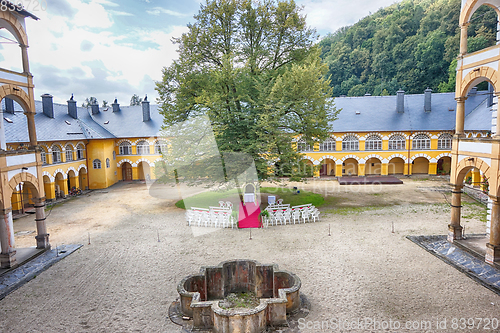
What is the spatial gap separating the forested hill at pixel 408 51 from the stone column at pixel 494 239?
1387 inches

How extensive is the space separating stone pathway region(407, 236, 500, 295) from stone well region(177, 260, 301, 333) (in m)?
5.73

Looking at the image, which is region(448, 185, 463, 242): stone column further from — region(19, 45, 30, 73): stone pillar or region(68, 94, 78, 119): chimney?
region(68, 94, 78, 119): chimney

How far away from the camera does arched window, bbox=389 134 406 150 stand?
98.3ft

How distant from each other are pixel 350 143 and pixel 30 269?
26961mm

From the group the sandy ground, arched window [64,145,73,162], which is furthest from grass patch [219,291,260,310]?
arched window [64,145,73,162]

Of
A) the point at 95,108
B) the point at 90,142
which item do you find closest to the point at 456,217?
the point at 90,142

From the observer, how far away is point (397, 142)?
30062mm

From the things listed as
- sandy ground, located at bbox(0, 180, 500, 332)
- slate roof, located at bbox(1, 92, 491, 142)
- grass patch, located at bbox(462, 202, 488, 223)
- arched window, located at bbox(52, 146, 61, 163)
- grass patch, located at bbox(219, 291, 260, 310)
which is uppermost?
slate roof, located at bbox(1, 92, 491, 142)

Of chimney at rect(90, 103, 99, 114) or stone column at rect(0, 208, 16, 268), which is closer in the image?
stone column at rect(0, 208, 16, 268)

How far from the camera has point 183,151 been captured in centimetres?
1741

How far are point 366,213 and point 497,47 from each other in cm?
983

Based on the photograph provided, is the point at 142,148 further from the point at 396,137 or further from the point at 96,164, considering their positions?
the point at 396,137

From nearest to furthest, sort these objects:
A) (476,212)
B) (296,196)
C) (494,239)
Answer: (494,239)
(476,212)
(296,196)

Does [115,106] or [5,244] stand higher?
[115,106]
